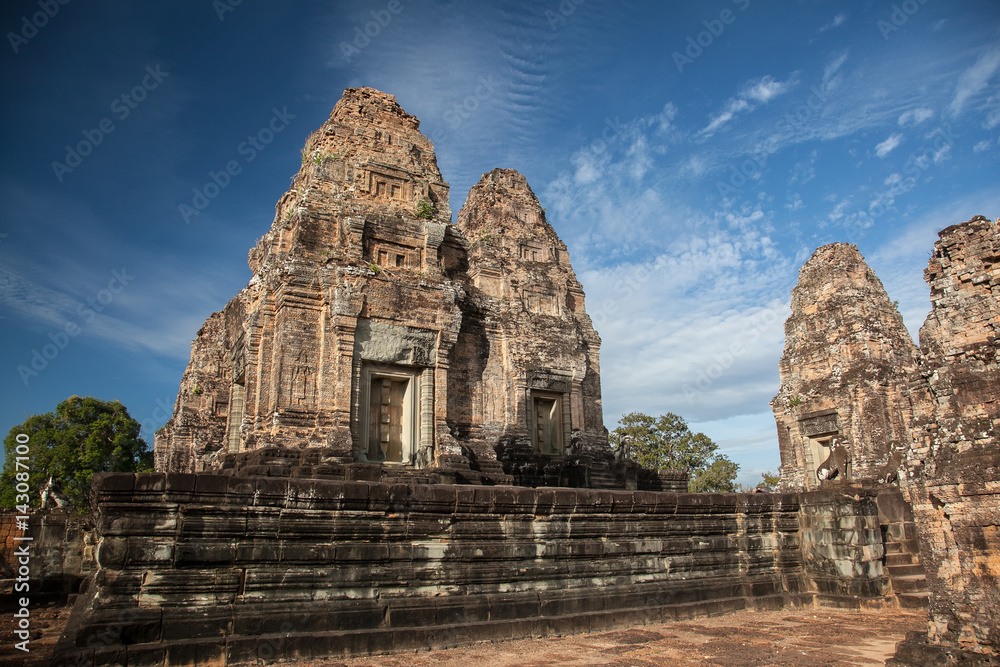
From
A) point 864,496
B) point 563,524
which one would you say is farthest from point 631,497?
point 864,496

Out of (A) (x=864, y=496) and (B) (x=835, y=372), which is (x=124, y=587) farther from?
(B) (x=835, y=372)

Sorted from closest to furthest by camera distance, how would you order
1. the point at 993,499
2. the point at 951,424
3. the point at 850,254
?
the point at 993,499
the point at 951,424
the point at 850,254

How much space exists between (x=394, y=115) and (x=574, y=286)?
22.7 ft

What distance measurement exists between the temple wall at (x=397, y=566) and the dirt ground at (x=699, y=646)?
0.24m

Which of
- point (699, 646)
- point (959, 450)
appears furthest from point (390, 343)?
point (959, 450)

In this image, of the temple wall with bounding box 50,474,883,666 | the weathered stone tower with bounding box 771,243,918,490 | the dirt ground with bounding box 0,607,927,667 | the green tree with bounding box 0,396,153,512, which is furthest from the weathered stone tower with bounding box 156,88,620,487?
the green tree with bounding box 0,396,153,512

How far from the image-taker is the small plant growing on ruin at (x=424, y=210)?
14.5 metres

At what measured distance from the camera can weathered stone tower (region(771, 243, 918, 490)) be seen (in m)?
18.0

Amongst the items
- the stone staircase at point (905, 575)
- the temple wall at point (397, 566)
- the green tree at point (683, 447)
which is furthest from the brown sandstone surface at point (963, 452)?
the green tree at point (683, 447)

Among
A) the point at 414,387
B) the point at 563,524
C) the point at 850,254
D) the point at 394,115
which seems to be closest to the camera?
the point at 563,524

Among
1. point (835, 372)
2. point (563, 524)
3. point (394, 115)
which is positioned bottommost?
point (563, 524)

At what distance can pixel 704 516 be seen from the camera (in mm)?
9312

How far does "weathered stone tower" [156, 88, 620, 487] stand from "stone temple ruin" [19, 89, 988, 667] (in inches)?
2.3

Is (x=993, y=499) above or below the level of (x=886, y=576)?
above
